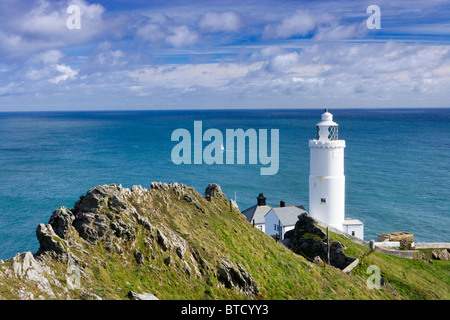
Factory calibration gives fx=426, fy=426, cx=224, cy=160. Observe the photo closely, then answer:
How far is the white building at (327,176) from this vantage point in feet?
155

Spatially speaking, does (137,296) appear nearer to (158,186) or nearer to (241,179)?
(158,186)

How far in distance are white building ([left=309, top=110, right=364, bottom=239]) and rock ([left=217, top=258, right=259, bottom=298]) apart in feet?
90.2

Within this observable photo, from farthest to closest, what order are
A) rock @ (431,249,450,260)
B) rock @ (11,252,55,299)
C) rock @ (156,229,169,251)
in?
rock @ (431,249,450,260), rock @ (156,229,169,251), rock @ (11,252,55,299)

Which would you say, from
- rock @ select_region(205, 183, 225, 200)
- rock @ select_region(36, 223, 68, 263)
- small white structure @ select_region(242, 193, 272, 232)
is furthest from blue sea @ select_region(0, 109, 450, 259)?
rock @ select_region(36, 223, 68, 263)

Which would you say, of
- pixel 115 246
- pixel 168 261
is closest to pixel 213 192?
pixel 168 261

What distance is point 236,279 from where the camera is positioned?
71.1 feet

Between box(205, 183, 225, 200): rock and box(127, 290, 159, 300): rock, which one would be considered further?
box(205, 183, 225, 200): rock

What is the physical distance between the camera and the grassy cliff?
16375 millimetres

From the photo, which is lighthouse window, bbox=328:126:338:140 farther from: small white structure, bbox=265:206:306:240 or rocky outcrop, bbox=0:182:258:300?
rocky outcrop, bbox=0:182:258:300

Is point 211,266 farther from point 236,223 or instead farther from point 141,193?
point 236,223

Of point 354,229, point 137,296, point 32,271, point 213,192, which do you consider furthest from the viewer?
point 354,229

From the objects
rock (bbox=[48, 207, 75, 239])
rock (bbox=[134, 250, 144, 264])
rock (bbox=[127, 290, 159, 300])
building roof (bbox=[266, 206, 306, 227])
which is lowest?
building roof (bbox=[266, 206, 306, 227])

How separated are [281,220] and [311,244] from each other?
23.2ft
